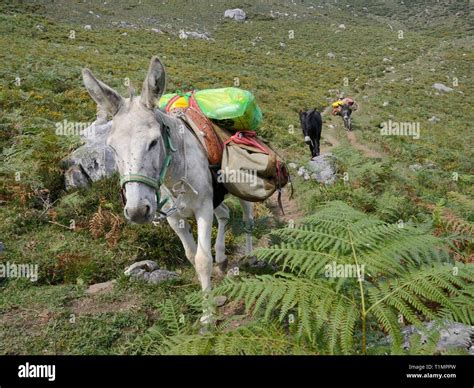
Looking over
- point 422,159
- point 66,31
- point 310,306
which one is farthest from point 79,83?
point 66,31

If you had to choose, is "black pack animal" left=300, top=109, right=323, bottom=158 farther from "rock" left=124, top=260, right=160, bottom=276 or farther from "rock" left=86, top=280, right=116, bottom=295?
"rock" left=86, top=280, right=116, bottom=295

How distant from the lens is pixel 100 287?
4.51 meters

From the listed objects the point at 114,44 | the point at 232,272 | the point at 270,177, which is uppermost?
the point at 114,44

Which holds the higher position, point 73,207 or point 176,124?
point 176,124

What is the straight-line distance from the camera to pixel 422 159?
1247 cm

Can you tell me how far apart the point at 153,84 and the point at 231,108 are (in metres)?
1.62

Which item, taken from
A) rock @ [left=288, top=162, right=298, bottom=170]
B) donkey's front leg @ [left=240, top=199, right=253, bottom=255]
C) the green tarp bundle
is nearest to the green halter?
the green tarp bundle

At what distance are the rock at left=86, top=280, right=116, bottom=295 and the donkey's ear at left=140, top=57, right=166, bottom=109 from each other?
282cm

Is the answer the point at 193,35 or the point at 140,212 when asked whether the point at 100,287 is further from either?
the point at 193,35

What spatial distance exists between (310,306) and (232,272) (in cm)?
244

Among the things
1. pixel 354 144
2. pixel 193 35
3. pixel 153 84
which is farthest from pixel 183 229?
pixel 193 35

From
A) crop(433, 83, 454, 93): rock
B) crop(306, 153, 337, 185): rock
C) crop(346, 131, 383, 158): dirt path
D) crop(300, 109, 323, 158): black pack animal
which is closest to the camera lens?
crop(306, 153, 337, 185): rock

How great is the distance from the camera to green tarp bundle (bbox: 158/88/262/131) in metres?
4.15
